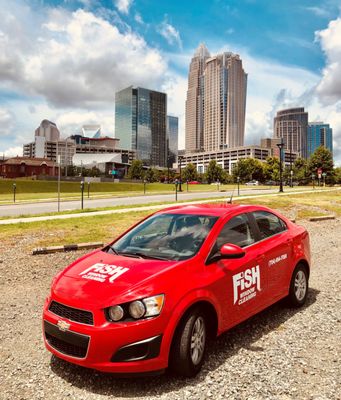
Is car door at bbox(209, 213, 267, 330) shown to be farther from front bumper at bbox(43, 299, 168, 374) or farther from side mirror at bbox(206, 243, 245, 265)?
front bumper at bbox(43, 299, 168, 374)

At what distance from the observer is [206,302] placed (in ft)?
12.8

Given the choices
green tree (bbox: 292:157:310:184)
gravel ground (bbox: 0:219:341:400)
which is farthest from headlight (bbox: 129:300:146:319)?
green tree (bbox: 292:157:310:184)

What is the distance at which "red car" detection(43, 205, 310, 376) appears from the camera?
338cm

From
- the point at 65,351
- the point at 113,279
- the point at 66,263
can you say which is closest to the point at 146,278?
the point at 113,279

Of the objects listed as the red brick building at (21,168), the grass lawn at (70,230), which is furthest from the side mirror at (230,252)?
the red brick building at (21,168)

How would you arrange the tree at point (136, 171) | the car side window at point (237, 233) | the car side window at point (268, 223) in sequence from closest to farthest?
1. the car side window at point (237, 233)
2. the car side window at point (268, 223)
3. the tree at point (136, 171)

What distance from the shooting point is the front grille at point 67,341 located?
342 cm

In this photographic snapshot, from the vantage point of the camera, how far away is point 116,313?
3.41 m

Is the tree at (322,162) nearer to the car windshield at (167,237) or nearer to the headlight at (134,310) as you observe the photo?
the car windshield at (167,237)

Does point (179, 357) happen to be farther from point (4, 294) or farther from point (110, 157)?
point (110, 157)

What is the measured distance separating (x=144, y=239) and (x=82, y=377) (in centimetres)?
180

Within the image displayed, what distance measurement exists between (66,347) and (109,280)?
763 mm

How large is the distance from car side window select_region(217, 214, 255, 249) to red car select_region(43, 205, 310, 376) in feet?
0.05

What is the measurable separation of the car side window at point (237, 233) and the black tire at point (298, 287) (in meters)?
1.23
